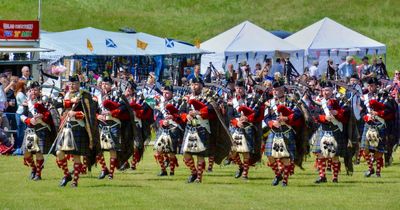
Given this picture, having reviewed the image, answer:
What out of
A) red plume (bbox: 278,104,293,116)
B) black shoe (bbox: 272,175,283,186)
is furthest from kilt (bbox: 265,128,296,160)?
black shoe (bbox: 272,175,283,186)

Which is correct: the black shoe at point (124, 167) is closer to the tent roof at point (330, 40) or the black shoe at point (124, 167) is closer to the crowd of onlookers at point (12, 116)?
the crowd of onlookers at point (12, 116)

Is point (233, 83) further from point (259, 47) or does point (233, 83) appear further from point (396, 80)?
point (259, 47)

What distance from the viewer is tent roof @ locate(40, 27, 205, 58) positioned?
4534 centimetres

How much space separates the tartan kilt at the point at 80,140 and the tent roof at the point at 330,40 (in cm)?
2930

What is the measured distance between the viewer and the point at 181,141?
83.5 feet

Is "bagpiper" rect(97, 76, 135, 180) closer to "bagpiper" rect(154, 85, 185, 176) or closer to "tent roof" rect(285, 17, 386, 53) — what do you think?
"bagpiper" rect(154, 85, 185, 176)

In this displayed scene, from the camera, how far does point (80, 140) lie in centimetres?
2227

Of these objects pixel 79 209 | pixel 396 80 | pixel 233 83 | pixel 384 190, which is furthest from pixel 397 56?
pixel 79 209

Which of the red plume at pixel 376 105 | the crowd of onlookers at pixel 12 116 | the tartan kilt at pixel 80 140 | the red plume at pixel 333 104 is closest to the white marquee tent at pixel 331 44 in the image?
the crowd of onlookers at pixel 12 116

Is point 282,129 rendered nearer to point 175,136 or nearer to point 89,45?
point 175,136

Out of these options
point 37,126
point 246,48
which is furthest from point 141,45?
point 37,126

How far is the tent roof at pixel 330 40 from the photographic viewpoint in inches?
2005

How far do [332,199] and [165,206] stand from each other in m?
3.08

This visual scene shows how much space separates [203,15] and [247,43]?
94.3 ft
